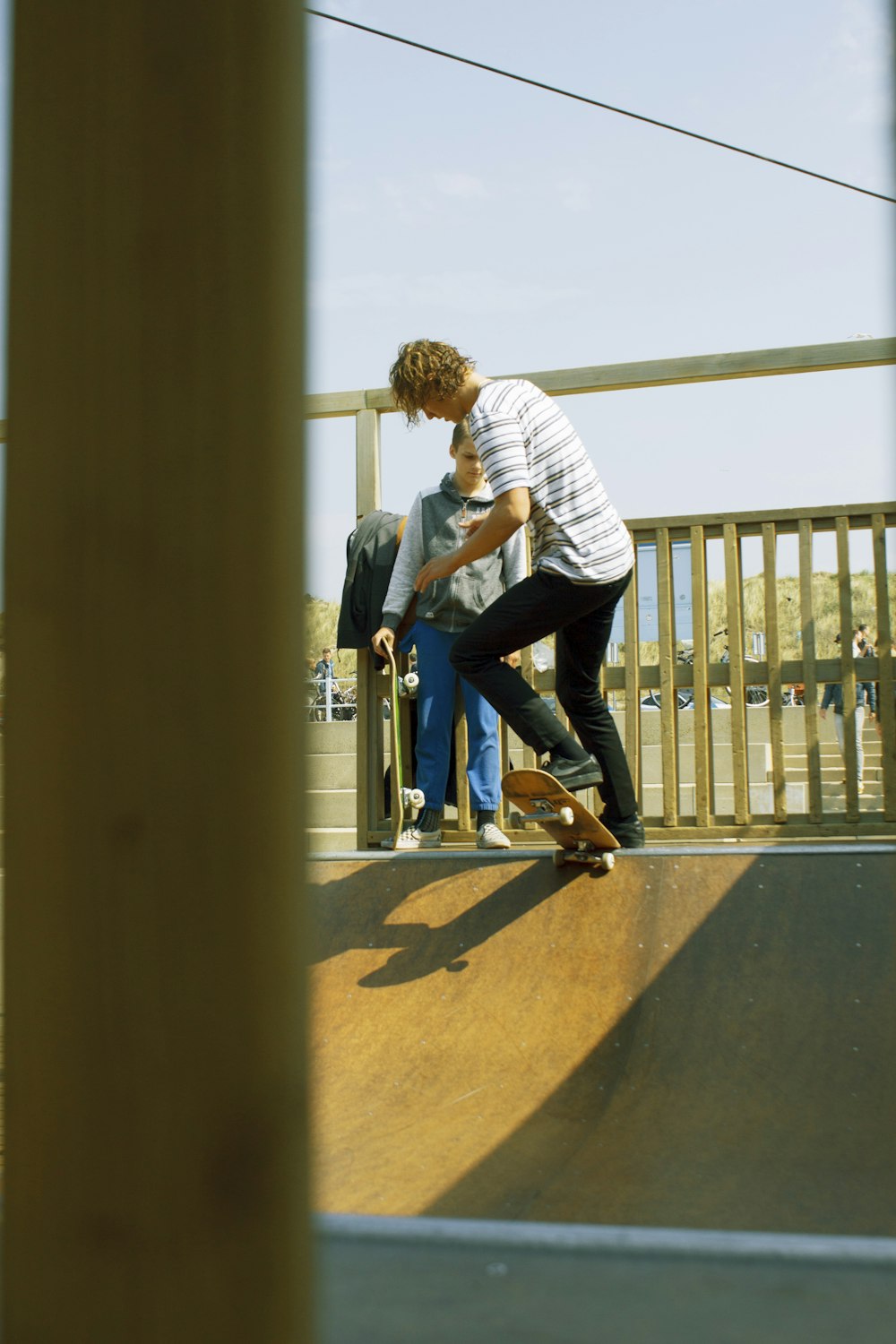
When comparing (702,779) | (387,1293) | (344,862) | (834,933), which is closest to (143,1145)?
(387,1293)

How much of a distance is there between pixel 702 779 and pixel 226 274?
16.9 ft

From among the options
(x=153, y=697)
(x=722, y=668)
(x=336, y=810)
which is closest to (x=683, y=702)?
(x=336, y=810)

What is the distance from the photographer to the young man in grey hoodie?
5.25 metres

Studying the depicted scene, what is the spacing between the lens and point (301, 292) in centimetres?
70

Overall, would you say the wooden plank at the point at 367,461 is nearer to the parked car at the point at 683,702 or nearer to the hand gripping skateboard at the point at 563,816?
the hand gripping skateboard at the point at 563,816

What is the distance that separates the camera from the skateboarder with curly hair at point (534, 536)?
4.14 metres

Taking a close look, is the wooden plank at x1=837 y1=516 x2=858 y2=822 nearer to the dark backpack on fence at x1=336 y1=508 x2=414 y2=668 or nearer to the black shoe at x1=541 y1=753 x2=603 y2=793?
the black shoe at x1=541 y1=753 x2=603 y2=793

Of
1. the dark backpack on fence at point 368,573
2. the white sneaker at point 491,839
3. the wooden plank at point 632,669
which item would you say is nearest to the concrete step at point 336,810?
the dark backpack on fence at point 368,573

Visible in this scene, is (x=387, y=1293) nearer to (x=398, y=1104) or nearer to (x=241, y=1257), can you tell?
(x=241, y=1257)

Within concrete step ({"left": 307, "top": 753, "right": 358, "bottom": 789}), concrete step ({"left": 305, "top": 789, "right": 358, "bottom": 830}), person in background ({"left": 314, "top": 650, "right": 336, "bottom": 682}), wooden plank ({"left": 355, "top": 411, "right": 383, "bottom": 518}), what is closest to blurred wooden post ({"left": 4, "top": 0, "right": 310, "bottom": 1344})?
wooden plank ({"left": 355, "top": 411, "right": 383, "bottom": 518})

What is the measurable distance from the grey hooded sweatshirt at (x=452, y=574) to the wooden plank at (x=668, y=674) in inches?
27.6

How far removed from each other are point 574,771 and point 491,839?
1.03 meters

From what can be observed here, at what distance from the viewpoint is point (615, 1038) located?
146 inches

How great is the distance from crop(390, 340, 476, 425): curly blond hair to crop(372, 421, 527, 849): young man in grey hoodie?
812 mm
